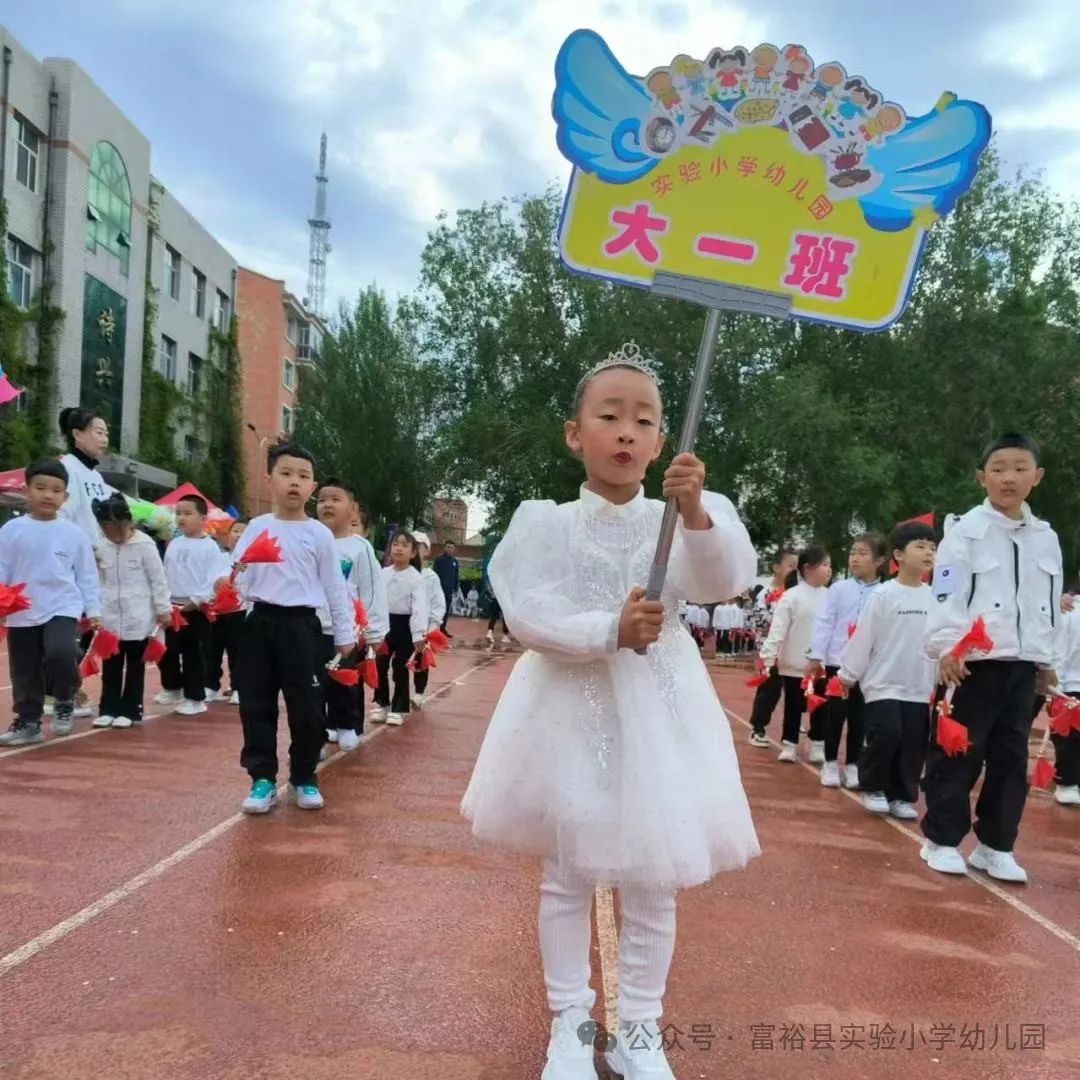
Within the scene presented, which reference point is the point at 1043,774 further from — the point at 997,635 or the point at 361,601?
the point at 361,601

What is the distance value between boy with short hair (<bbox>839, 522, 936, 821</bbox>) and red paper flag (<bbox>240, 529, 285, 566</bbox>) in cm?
361

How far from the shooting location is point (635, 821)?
2.29m

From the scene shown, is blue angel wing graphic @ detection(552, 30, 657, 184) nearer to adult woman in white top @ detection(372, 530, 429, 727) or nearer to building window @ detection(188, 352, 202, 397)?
adult woman in white top @ detection(372, 530, 429, 727)

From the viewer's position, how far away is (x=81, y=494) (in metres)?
7.13

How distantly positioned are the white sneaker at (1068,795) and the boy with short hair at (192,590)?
6.90 m

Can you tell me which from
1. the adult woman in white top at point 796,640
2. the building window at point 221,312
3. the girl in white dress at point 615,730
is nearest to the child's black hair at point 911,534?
the adult woman in white top at point 796,640

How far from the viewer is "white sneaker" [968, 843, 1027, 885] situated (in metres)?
4.59

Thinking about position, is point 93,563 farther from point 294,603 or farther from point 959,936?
point 959,936

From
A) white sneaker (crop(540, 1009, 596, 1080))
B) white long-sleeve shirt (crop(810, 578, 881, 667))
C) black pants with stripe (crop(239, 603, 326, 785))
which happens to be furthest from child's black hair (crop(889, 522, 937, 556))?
white sneaker (crop(540, 1009, 596, 1080))

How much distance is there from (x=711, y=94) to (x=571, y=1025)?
8.03 ft

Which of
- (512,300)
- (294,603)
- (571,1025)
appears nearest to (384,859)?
(294,603)

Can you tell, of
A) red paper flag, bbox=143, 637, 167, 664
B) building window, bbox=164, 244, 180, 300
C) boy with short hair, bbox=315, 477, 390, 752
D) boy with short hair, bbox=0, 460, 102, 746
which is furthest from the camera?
building window, bbox=164, 244, 180, 300

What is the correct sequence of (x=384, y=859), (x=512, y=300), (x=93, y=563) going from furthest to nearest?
1. (x=512, y=300)
2. (x=93, y=563)
3. (x=384, y=859)

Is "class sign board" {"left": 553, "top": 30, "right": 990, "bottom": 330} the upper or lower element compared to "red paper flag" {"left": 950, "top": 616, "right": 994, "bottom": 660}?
upper
